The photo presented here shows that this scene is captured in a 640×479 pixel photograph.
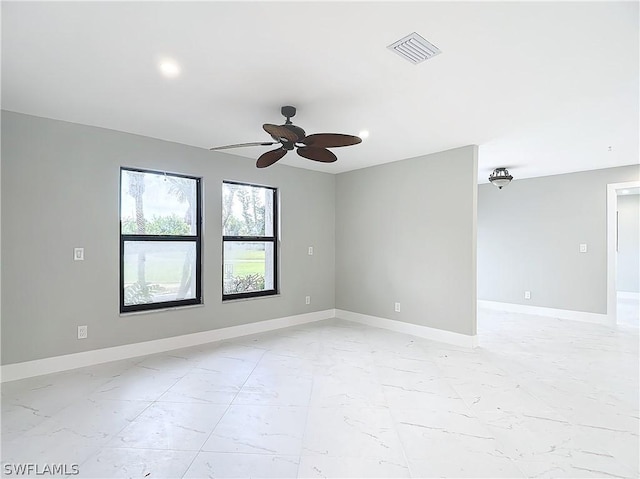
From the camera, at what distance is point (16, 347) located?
320 centimetres

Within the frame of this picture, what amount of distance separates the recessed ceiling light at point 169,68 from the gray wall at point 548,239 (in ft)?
20.3

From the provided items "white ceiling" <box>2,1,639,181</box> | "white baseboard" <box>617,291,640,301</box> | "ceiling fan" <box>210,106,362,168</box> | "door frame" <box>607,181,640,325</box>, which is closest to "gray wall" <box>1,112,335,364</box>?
"white ceiling" <box>2,1,639,181</box>

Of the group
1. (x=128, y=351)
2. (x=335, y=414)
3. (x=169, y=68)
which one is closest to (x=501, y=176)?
(x=335, y=414)

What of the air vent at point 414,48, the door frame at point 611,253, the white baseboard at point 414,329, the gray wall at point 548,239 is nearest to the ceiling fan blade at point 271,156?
→ the air vent at point 414,48

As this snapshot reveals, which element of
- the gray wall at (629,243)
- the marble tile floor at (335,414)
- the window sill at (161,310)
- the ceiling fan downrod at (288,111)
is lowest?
the marble tile floor at (335,414)

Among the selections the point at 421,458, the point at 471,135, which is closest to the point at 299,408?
the point at 421,458

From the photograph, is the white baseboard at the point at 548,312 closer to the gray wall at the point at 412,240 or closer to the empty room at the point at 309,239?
the empty room at the point at 309,239

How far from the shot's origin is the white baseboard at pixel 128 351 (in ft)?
10.6

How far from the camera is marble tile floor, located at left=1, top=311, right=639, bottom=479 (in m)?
2.00

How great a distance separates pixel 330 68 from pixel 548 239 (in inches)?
218

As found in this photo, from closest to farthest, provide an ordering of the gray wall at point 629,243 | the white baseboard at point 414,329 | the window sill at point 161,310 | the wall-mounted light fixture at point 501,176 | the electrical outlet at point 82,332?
the electrical outlet at point 82,332
the window sill at point 161,310
the white baseboard at point 414,329
the wall-mounted light fixture at point 501,176
the gray wall at point 629,243

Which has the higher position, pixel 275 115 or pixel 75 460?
pixel 275 115

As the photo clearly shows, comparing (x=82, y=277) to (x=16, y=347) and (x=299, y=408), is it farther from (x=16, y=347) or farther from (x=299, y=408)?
(x=299, y=408)

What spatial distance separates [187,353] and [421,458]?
9.32 ft
